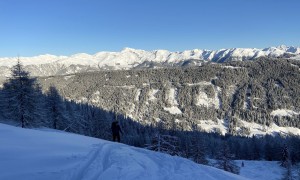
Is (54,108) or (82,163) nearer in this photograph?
(82,163)

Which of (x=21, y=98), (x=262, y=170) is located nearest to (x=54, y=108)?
(x=21, y=98)

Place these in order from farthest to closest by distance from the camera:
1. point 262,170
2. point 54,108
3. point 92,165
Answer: point 262,170, point 54,108, point 92,165

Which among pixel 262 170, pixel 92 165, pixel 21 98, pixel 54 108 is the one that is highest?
pixel 21 98

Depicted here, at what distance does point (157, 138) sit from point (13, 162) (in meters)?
21.3

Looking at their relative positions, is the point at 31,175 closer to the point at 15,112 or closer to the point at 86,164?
the point at 86,164

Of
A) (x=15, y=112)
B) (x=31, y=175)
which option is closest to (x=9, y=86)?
(x=15, y=112)

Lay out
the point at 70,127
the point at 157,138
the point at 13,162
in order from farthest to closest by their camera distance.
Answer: the point at 70,127, the point at 157,138, the point at 13,162

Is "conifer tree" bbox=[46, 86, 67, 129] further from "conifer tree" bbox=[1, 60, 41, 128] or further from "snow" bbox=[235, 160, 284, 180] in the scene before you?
"snow" bbox=[235, 160, 284, 180]

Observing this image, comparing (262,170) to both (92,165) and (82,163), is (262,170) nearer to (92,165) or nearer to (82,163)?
(92,165)

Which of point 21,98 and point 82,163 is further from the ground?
point 21,98

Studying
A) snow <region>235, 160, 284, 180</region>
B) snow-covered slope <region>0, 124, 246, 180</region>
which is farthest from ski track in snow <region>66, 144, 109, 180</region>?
snow <region>235, 160, 284, 180</region>

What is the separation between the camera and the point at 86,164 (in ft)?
50.0

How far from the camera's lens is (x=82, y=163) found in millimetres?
15164

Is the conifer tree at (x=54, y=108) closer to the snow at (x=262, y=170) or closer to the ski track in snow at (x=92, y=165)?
the ski track in snow at (x=92, y=165)
